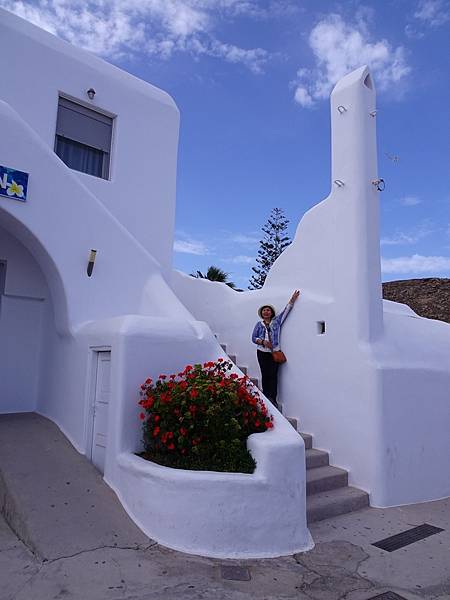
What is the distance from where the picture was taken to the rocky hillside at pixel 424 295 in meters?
15.7

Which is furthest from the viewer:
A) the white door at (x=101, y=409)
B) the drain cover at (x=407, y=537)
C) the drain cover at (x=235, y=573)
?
the white door at (x=101, y=409)

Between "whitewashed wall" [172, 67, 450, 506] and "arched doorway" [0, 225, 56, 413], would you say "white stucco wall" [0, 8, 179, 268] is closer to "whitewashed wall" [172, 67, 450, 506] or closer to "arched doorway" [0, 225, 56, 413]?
"arched doorway" [0, 225, 56, 413]

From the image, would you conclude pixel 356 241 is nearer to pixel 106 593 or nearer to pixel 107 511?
pixel 107 511

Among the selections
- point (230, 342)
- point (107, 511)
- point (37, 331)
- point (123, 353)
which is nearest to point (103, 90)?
point (37, 331)

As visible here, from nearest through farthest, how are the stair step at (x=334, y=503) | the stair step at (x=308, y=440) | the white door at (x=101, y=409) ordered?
the stair step at (x=334, y=503)
the white door at (x=101, y=409)
the stair step at (x=308, y=440)

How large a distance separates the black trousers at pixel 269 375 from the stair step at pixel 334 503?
1718 millimetres

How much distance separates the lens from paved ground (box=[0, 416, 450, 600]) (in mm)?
3688

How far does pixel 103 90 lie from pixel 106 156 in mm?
1310

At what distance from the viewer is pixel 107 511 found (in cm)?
480

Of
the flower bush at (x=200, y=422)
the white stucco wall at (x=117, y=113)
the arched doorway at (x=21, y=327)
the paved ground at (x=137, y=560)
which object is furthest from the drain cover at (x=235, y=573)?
the white stucco wall at (x=117, y=113)

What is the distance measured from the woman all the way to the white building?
6.9 inches

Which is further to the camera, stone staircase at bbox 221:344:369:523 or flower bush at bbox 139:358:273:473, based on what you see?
stone staircase at bbox 221:344:369:523

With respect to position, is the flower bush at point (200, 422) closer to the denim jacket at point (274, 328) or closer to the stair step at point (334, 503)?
the stair step at point (334, 503)

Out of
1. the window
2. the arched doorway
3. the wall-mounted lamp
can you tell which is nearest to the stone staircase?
the wall-mounted lamp
